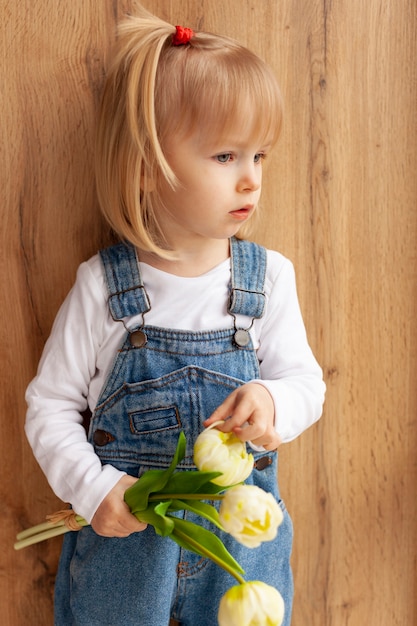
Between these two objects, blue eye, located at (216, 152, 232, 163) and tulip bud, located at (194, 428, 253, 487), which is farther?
blue eye, located at (216, 152, 232, 163)

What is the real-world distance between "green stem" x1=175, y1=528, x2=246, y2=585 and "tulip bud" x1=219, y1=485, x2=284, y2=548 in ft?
0.13

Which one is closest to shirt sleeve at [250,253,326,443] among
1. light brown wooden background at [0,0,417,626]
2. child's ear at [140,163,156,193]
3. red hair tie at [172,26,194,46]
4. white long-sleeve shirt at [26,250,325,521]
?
white long-sleeve shirt at [26,250,325,521]

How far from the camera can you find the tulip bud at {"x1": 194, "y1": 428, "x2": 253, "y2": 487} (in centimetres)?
73

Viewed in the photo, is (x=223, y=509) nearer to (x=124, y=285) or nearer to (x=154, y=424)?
(x=154, y=424)

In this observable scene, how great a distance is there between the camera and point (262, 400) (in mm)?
871

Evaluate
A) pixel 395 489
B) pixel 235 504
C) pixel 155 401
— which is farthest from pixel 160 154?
pixel 395 489

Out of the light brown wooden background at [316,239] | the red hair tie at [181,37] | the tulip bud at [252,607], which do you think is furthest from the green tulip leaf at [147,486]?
the red hair tie at [181,37]

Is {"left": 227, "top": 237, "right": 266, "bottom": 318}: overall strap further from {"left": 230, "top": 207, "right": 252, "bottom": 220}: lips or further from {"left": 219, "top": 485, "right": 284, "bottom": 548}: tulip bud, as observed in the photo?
{"left": 219, "top": 485, "right": 284, "bottom": 548}: tulip bud

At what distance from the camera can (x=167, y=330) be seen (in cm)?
94

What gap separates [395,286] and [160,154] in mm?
486

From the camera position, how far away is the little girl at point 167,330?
861mm

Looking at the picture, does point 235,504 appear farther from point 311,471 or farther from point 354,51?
point 354,51

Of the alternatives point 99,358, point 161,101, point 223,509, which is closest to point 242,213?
point 161,101

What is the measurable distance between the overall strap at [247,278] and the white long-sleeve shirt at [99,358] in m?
0.01
